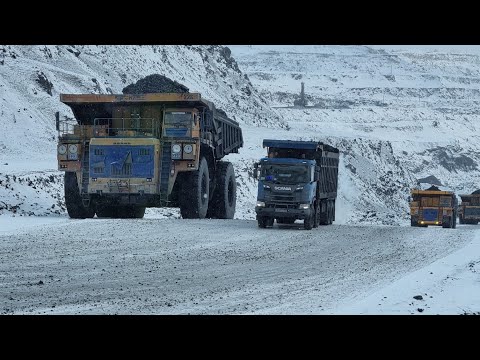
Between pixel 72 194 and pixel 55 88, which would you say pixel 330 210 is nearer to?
pixel 72 194

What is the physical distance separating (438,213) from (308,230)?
16.7 m

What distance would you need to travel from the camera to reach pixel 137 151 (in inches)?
951

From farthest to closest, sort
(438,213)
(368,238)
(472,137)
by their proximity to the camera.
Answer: (472,137) < (438,213) < (368,238)

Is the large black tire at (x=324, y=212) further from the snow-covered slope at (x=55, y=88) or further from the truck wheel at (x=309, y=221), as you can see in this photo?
the snow-covered slope at (x=55, y=88)

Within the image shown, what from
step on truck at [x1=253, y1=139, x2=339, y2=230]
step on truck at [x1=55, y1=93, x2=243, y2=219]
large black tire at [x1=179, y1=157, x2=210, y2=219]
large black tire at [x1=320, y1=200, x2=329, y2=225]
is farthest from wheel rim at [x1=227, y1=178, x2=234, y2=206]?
large black tire at [x1=320, y1=200, x2=329, y2=225]

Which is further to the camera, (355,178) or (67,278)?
(355,178)

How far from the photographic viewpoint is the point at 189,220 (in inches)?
987

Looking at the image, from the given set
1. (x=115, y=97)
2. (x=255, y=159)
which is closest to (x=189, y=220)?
(x=115, y=97)

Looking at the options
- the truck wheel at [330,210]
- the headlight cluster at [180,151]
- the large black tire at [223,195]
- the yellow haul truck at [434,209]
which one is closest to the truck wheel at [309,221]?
the large black tire at [223,195]

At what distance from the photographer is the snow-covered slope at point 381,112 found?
63.8m

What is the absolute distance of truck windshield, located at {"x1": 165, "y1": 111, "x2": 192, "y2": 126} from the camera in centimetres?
2486

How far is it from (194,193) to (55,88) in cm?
2482

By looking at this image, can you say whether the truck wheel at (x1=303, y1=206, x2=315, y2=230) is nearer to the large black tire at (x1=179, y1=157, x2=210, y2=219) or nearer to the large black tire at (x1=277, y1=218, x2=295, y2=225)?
the large black tire at (x1=277, y1=218, x2=295, y2=225)

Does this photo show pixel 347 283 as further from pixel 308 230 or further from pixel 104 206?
pixel 104 206
